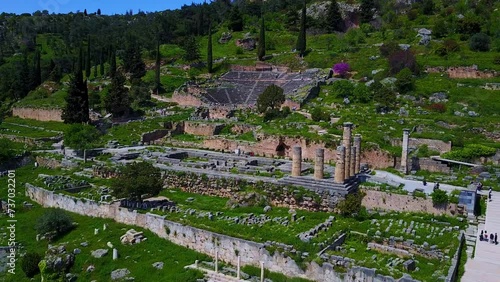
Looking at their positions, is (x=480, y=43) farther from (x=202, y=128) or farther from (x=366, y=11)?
(x=202, y=128)

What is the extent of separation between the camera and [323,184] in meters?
26.5

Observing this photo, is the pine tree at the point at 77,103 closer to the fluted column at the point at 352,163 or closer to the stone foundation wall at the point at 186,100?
the stone foundation wall at the point at 186,100

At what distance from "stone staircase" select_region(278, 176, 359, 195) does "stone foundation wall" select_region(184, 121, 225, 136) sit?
1658 centimetres

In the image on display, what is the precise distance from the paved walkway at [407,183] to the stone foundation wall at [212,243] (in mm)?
9453

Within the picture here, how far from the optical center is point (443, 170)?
30.4 metres

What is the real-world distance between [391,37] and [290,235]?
50405 mm

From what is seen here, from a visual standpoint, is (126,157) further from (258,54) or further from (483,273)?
(258,54)

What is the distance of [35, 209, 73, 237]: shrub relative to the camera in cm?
2458

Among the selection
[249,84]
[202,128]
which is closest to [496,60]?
[249,84]

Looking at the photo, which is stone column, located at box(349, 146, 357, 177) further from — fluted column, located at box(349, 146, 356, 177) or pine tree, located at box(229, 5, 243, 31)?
pine tree, located at box(229, 5, 243, 31)

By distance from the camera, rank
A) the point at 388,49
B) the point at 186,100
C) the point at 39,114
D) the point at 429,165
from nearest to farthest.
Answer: the point at 429,165
the point at 39,114
the point at 186,100
the point at 388,49

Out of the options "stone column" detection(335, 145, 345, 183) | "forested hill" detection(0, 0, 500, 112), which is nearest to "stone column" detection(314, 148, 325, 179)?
"stone column" detection(335, 145, 345, 183)

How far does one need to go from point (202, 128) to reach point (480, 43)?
3274cm

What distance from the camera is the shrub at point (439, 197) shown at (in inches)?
948
